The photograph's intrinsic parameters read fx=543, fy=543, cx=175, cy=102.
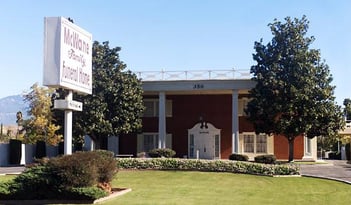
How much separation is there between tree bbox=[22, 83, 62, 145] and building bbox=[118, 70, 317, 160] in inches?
300

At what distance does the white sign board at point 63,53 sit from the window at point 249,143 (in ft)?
87.3

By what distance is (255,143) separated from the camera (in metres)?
45.1

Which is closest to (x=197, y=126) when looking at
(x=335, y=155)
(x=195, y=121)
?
(x=195, y=121)

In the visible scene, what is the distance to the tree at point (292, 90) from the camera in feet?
127

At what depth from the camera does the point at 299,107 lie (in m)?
38.7

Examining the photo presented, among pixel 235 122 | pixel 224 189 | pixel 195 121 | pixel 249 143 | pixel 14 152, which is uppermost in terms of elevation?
pixel 195 121

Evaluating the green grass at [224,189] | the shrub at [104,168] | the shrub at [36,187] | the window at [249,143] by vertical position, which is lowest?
the green grass at [224,189]

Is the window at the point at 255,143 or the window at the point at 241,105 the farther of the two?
the window at the point at 241,105

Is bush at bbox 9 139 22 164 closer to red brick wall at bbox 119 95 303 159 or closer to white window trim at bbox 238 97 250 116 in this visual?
red brick wall at bbox 119 95 303 159

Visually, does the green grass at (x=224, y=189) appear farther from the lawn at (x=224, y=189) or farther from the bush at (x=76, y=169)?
the bush at (x=76, y=169)

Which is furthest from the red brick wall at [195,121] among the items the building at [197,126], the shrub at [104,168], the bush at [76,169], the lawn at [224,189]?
the bush at [76,169]

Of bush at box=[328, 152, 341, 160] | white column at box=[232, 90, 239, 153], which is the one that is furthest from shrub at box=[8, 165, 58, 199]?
bush at box=[328, 152, 341, 160]

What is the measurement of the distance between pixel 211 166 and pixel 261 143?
1491 centimetres

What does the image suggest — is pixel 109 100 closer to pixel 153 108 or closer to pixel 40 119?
pixel 40 119
